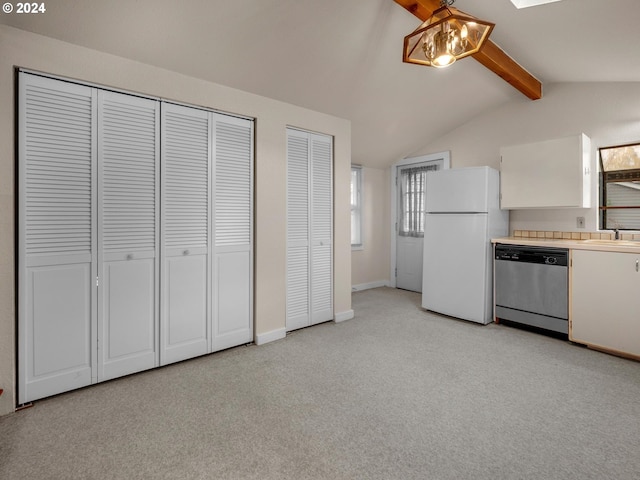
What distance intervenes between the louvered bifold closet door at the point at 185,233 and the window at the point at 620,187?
4143 mm

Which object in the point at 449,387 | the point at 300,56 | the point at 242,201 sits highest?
the point at 300,56

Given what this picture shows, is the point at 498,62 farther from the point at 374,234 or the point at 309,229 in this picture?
the point at 374,234

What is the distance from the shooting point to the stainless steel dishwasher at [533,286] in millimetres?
3232

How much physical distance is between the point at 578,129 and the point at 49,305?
528cm

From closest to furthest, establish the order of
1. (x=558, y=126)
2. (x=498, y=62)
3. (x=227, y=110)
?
(x=227, y=110)
(x=498, y=62)
(x=558, y=126)

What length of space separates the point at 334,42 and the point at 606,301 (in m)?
3.34

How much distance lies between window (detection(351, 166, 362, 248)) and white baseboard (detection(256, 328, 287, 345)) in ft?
8.46

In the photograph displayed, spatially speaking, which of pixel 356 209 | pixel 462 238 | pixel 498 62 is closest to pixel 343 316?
pixel 462 238

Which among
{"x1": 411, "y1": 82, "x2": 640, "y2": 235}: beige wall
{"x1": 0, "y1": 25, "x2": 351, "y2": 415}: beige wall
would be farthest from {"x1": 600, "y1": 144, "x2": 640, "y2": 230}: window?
{"x1": 0, "y1": 25, "x2": 351, "y2": 415}: beige wall

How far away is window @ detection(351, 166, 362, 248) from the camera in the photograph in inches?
218

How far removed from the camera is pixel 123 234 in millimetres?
2434

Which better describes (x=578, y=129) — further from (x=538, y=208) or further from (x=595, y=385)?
(x=595, y=385)

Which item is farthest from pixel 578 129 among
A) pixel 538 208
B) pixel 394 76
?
pixel 394 76

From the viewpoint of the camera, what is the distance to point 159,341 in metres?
2.61
